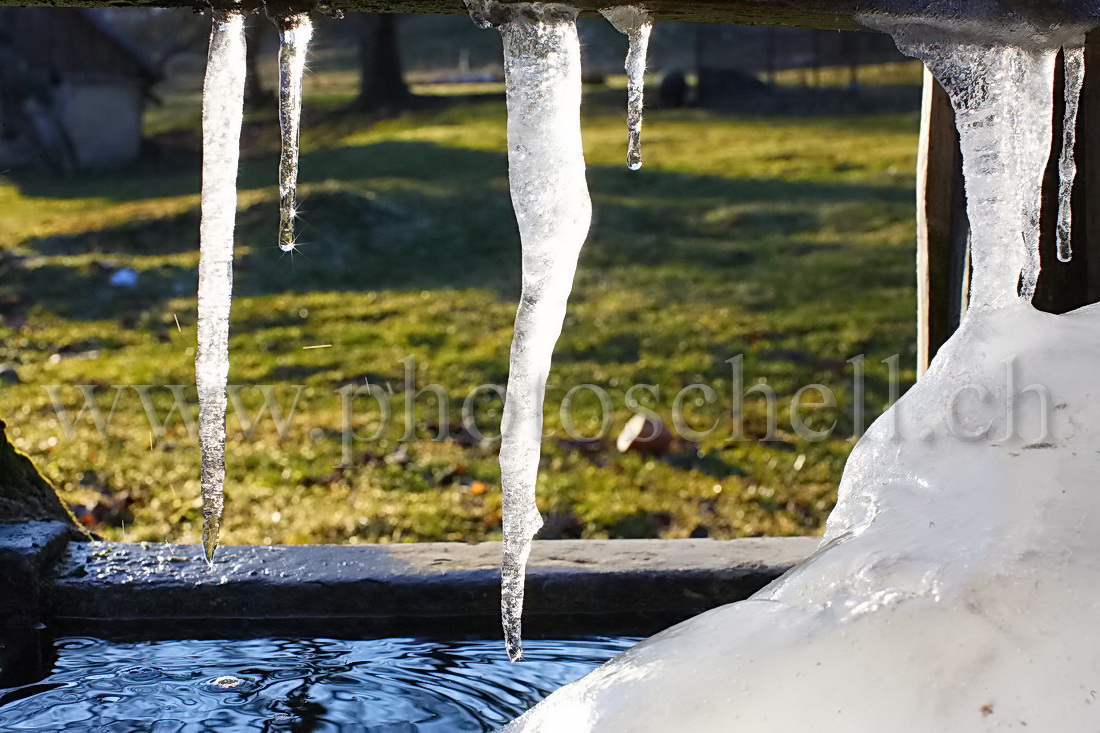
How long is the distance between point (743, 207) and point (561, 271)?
8.19 m

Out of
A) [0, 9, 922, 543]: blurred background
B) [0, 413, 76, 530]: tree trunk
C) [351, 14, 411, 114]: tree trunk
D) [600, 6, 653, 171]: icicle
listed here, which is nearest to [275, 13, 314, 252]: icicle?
[0, 9, 922, 543]: blurred background

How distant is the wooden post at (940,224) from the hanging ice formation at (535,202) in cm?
106

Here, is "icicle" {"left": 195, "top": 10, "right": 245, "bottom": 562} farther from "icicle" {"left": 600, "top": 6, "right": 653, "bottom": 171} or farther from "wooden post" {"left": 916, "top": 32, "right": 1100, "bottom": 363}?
"wooden post" {"left": 916, "top": 32, "right": 1100, "bottom": 363}

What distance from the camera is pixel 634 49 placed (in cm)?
176

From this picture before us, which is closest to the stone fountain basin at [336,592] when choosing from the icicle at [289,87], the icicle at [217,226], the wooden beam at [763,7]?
the icicle at [217,226]

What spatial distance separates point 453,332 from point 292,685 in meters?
4.11

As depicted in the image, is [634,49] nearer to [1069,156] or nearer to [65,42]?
[1069,156]

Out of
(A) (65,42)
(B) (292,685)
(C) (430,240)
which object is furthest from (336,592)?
(A) (65,42)

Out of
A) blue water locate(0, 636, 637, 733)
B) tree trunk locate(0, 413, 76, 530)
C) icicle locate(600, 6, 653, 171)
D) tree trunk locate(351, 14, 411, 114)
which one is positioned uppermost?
tree trunk locate(351, 14, 411, 114)

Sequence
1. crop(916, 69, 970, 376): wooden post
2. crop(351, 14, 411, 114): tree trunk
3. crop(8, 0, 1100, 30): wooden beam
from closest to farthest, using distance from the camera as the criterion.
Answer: crop(8, 0, 1100, 30): wooden beam → crop(916, 69, 970, 376): wooden post → crop(351, 14, 411, 114): tree trunk

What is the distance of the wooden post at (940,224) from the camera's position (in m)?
Answer: 2.48

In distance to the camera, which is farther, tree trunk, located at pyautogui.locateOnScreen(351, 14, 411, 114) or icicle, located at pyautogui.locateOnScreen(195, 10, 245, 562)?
tree trunk, located at pyautogui.locateOnScreen(351, 14, 411, 114)

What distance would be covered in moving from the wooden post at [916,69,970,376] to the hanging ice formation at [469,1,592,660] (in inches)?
→ 41.7

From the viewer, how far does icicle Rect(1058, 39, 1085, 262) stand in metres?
1.95
